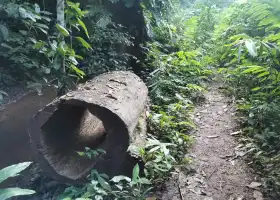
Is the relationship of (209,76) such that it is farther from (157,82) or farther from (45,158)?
(45,158)

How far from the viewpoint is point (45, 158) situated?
2662mm

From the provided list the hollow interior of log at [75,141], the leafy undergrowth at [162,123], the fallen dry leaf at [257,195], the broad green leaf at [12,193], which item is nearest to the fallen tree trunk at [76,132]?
the hollow interior of log at [75,141]

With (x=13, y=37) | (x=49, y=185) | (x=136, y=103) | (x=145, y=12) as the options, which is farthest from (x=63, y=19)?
(x=145, y=12)

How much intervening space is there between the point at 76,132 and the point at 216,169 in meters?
1.70

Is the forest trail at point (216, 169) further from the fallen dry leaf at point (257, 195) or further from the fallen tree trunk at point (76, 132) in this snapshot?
the fallen tree trunk at point (76, 132)

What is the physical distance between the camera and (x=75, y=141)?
10.4 feet

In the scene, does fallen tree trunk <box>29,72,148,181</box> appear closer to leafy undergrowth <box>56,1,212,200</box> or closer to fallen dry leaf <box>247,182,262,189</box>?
leafy undergrowth <box>56,1,212,200</box>

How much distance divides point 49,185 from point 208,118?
7.77 ft

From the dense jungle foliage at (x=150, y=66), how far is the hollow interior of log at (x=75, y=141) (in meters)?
0.16

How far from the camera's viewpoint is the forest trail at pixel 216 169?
2475mm

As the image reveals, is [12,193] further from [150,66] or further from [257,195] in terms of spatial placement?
[150,66]

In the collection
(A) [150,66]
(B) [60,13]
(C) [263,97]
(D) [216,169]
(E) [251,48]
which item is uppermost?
(B) [60,13]

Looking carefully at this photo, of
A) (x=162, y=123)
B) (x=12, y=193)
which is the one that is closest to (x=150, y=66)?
(x=162, y=123)

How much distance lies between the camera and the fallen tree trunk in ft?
8.42
